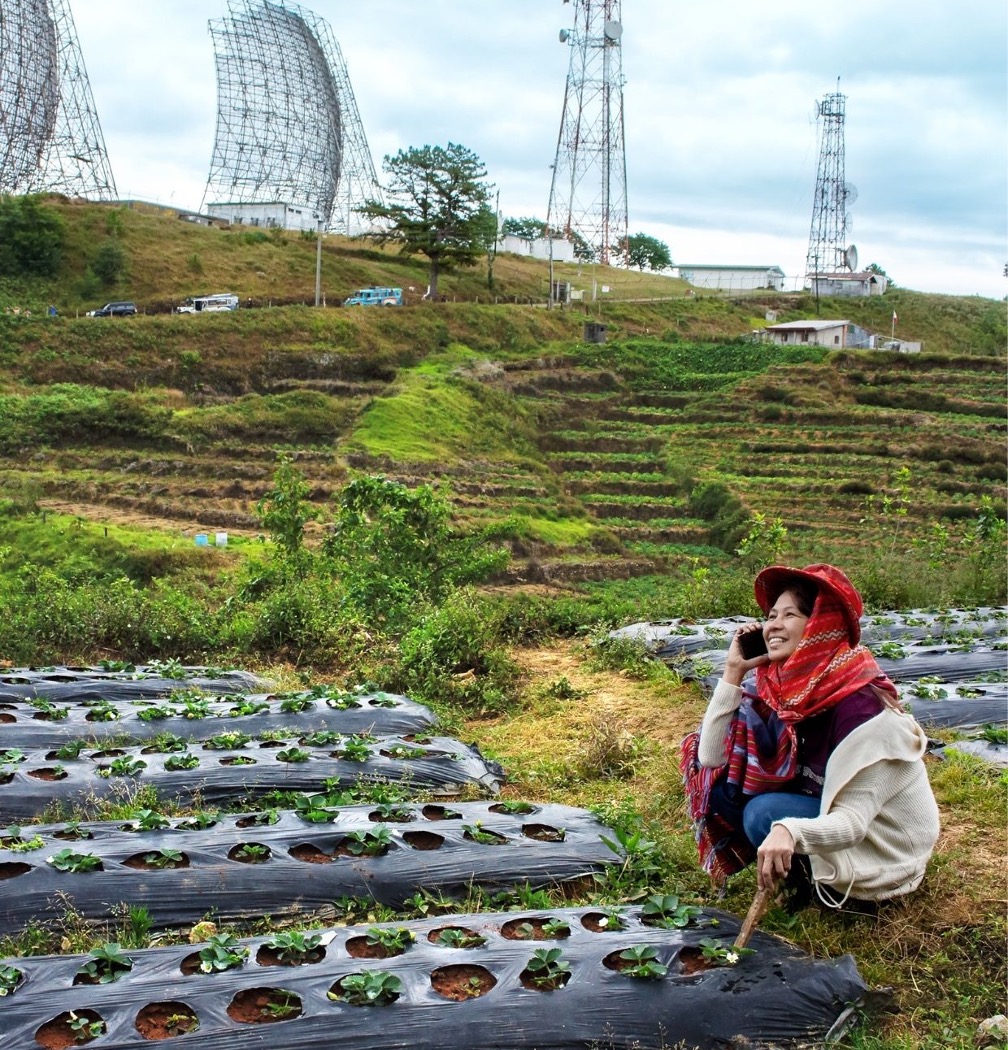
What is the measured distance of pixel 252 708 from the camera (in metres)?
5.80

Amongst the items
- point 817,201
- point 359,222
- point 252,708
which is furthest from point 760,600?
point 817,201

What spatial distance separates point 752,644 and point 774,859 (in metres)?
0.80

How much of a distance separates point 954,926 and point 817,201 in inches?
1978

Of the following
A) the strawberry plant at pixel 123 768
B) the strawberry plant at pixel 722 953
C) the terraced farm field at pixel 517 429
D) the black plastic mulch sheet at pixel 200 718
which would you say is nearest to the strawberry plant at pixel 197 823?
the strawberry plant at pixel 123 768

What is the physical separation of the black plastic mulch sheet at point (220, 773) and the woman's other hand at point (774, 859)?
2.22 metres

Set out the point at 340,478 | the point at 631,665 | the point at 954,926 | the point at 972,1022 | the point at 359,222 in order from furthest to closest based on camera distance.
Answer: the point at 359,222
the point at 340,478
the point at 631,665
the point at 954,926
the point at 972,1022

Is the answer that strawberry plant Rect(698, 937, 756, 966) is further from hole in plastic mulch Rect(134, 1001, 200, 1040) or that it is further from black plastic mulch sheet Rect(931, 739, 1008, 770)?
black plastic mulch sheet Rect(931, 739, 1008, 770)

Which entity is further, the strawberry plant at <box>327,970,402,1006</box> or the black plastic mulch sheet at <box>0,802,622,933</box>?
the black plastic mulch sheet at <box>0,802,622,933</box>

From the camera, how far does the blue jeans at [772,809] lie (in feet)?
10.7

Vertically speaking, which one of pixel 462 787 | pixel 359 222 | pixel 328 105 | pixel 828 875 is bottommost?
pixel 462 787

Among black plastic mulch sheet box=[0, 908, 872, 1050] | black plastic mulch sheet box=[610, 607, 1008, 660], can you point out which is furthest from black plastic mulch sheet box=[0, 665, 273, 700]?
black plastic mulch sheet box=[0, 908, 872, 1050]

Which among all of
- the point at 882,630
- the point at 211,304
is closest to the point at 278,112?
the point at 211,304

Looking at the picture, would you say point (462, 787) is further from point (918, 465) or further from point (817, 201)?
point (817, 201)

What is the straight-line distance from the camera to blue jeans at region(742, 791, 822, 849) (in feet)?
10.7
